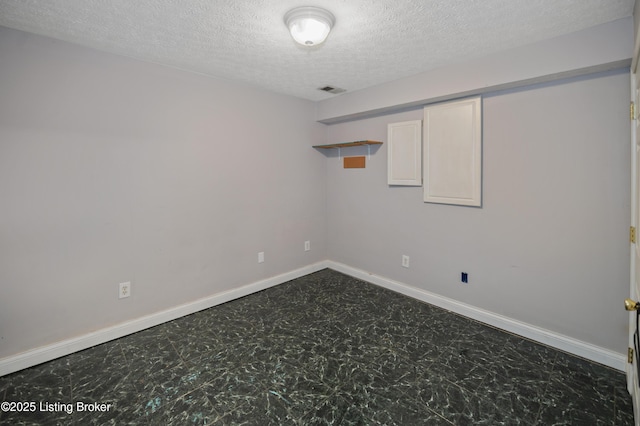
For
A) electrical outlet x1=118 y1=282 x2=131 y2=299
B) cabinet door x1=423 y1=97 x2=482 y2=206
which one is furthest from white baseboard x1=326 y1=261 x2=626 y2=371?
electrical outlet x1=118 y1=282 x2=131 y2=299

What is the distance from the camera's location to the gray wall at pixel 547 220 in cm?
215

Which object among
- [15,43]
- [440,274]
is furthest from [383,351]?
[15,43]

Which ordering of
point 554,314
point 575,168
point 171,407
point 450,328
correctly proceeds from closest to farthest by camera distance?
point 171,407, point 575,168, point 554,314, point 450,328

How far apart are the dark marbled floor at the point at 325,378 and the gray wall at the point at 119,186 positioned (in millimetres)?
475

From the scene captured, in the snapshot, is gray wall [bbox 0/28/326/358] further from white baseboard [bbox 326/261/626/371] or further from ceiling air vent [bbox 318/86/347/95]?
white baseboard [bbox 326/261/626/371]

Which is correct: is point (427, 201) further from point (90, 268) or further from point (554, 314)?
point (90, 268)

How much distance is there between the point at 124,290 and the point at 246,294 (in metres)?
1.25

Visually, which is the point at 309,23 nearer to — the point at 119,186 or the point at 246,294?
the point at 119,186

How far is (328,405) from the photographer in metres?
1.81

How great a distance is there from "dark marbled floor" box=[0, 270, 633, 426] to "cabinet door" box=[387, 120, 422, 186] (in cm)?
153

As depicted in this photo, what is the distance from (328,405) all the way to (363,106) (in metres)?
3.03

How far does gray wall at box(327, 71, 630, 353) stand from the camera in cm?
215

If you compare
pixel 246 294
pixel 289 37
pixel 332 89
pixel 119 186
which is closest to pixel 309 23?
pixel 289 37

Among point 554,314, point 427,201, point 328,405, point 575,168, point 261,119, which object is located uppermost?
point 261,119
